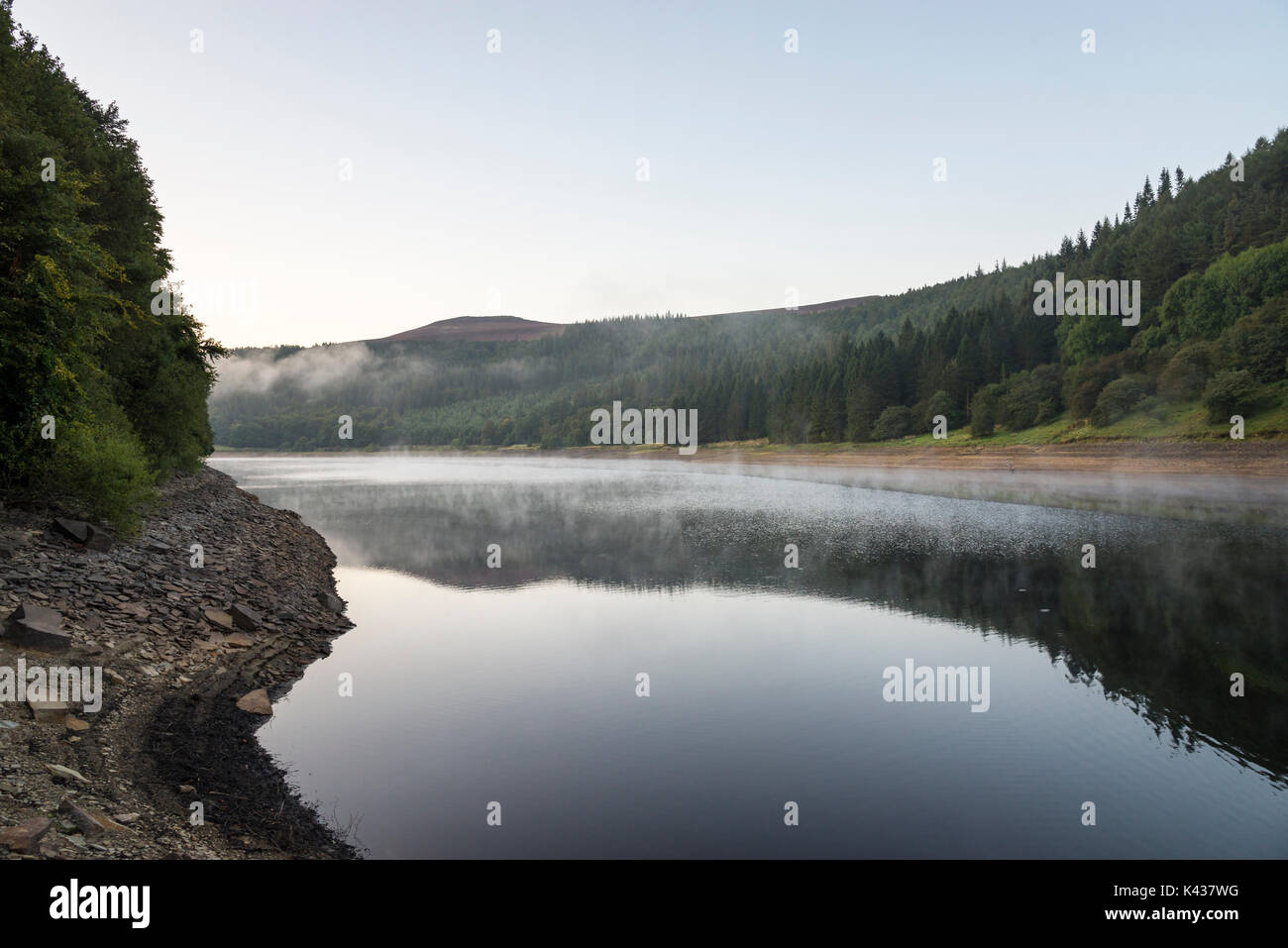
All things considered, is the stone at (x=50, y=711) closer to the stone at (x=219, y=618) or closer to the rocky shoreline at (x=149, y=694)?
the rocky shoreline at (x=149, y=694)

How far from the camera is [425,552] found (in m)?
34.2

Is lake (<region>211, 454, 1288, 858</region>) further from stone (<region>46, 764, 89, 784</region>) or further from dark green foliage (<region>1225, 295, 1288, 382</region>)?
dark green foliage (<region>1225, 295, 1288, 382</region>)

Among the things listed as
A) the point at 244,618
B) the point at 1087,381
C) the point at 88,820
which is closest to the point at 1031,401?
the point at 1087,381

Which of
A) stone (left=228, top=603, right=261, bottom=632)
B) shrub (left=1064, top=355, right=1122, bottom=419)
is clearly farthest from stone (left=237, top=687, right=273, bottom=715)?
shrub (left=1064, top=355, right=1122, bottom=419)

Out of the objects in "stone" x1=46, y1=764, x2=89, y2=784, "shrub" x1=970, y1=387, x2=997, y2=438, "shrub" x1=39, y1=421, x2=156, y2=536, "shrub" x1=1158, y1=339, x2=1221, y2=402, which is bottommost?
"stone" x1=46, y1=764, x2=89, y2=784

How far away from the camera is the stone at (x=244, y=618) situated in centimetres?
1719

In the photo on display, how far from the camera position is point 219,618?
655 inches

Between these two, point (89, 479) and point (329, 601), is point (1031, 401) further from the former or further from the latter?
point (89, 479)

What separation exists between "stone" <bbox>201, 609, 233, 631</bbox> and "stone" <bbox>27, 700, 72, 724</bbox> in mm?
6000

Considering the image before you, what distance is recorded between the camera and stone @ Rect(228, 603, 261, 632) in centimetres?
1719

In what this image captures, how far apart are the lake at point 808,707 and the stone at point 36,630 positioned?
365 centimetres

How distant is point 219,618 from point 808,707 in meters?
12.9
